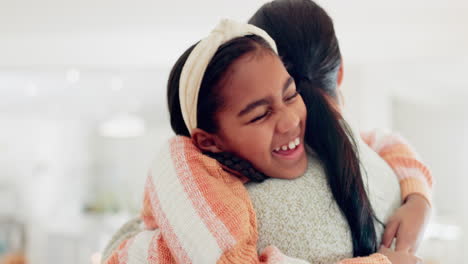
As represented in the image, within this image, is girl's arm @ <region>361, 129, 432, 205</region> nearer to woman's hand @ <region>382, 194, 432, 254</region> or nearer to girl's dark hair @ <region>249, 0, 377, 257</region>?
woman's hand @ <region>382, 194, 432, 254</region>

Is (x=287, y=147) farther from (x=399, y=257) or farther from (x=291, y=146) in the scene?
(x=399, y=257)

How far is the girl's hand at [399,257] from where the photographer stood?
65 cm

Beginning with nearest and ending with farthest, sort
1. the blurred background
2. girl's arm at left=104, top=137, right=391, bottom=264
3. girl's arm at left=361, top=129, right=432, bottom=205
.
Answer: girl's arm at left=104, top=137, right=391, bottom=264
girl's arm at left=361, top=129, right=432, bottom=205
the blurred background

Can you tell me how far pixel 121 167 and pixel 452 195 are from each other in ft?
15.2

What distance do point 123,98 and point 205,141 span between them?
5.21 m

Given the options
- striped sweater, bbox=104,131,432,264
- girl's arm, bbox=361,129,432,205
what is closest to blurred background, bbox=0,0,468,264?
girl's arm, bbox=361,129,432,205

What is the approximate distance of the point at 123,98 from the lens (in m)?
5.75

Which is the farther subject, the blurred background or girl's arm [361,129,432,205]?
the blurred background

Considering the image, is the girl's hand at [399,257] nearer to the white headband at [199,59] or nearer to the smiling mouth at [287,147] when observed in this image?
the smiling mouth at [287,147]

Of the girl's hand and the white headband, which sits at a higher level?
the white headband

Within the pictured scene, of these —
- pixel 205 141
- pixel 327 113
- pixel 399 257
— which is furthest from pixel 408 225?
pixel 205 141

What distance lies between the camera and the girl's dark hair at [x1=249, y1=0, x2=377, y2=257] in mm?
649

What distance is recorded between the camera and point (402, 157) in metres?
0.81

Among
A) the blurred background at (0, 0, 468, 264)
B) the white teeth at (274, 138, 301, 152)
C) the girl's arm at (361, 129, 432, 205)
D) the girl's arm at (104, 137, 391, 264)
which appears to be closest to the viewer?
the girl's arm at (104, 137, 391, 264)
